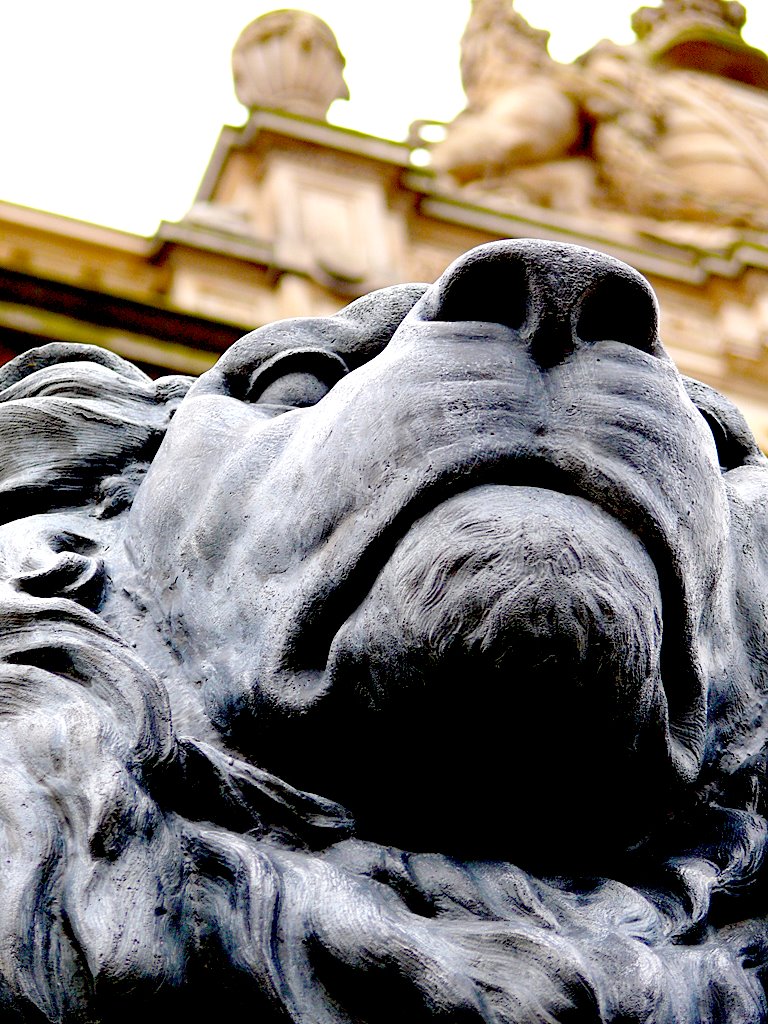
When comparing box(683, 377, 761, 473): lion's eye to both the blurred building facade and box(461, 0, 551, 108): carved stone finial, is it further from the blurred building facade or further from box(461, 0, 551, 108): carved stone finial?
box(461, 0, 551, 108): carved stone finial

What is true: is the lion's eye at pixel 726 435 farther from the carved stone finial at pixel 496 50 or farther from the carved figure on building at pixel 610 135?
the carved stone finial at pixel 496 50

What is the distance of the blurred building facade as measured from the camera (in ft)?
25.2

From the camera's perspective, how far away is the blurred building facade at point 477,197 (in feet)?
25.2

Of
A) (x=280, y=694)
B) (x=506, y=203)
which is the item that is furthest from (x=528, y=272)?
(x=506, y=203)

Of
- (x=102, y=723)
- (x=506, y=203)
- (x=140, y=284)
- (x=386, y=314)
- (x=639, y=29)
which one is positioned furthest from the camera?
(x=639, y=29)

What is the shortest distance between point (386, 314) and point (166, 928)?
0.93 metres

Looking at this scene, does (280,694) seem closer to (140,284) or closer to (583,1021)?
(583,1021)

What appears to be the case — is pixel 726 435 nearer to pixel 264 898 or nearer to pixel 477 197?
pixel 264 898

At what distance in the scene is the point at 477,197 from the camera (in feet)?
32.7

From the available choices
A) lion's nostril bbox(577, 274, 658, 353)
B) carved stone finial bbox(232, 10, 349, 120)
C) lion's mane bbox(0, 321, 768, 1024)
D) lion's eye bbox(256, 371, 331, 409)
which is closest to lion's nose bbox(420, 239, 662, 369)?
lion's nostril bbox(577, 274, 658, 353)

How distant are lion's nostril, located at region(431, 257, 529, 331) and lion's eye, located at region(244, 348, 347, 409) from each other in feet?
1.27

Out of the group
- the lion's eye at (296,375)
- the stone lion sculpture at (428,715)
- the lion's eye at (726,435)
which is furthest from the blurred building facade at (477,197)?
the stone lion sculpture at (428,715)

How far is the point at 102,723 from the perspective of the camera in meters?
1.87

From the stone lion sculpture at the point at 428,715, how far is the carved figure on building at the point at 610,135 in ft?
27.9
